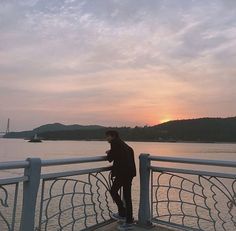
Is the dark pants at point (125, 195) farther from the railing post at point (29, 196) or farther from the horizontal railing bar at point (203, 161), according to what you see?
the railing post at point (29, 196)

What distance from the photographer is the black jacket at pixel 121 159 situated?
6098 mm

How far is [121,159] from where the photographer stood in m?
6.10

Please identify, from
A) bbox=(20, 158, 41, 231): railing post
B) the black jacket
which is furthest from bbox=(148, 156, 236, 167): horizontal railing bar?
bbox=(20, 158, 41, 231): railing post

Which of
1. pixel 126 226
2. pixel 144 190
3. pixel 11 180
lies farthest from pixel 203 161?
pixel 11 180

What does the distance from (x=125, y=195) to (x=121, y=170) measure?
1.44 ft

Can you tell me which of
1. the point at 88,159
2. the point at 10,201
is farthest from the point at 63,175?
the point at 10,201

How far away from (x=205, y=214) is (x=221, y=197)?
3.44 m

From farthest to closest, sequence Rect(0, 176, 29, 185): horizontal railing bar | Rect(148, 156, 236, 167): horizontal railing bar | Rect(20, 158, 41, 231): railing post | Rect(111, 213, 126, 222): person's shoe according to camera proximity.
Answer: Rect(111, 213, 126, 222): person's shoe, Rect(148, 156, 236, 167): horizontal railing bar, Rect(20, 158, 41, 231): railing post, Rect(0, 176, 29, 185): horizontal railing bar

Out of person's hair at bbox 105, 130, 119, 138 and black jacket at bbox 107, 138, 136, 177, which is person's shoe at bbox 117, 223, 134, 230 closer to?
black jacket at bbox 107, 138, 136, 177

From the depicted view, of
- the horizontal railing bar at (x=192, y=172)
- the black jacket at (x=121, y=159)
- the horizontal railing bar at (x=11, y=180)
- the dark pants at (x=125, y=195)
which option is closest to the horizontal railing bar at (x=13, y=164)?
the horizontal railing bar at (x=11, y=180)

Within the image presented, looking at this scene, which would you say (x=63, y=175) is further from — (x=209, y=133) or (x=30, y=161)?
(x=209, y=133)

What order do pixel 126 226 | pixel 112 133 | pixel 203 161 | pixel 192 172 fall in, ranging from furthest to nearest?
pixel 112 133 < pixel 126 226 < pixel 192 172 < pixel 203 161

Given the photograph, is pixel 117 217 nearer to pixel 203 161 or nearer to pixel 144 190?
pixel 144 190

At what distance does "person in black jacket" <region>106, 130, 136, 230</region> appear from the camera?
6.10 meters
